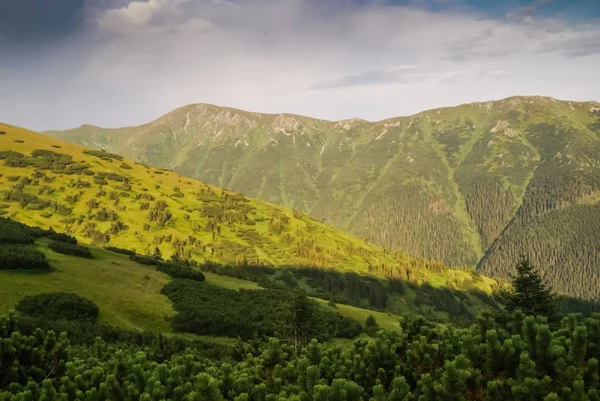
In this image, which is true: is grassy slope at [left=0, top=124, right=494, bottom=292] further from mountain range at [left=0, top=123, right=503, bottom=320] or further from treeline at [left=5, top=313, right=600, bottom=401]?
treeline at [left=5, top=313, right=600, bottom=401]

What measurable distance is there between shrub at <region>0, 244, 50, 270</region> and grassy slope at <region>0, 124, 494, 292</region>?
70.0 m

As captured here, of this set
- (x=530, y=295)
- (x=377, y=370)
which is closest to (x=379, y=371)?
(x=377, y=370)

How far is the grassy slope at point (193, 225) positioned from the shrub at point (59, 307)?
263 feet

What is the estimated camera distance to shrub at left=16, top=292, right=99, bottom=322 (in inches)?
1468

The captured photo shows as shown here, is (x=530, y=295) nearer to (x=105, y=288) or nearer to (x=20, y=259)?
(x=105, y=288)

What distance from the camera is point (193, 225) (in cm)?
14625

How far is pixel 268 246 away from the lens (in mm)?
152000

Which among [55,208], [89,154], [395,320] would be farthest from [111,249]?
[89,154]

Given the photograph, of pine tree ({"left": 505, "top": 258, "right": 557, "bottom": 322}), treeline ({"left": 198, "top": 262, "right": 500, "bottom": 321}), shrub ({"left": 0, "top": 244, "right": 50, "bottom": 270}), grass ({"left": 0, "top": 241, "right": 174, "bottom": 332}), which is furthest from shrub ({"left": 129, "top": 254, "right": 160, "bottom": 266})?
pine tree ({"left": 505, "top": 258, "right": 557, "bottom": 322})

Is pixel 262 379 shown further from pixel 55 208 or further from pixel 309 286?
pixel 55 208

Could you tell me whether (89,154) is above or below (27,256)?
above

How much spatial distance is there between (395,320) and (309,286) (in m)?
56.0

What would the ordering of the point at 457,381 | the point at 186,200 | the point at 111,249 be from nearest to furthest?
the point at 457,381 → the point at 111,249 → the point at 186,200

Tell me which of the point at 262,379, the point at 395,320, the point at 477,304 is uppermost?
the point at 262,379
